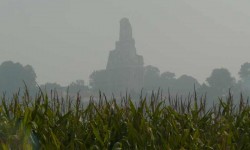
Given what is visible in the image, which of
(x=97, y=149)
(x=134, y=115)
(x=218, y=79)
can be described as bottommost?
(x=97, y=149)

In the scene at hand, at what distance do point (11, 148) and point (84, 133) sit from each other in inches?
57.8

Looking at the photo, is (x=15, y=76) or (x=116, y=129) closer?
(x=116, y=129)

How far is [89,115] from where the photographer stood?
709cm

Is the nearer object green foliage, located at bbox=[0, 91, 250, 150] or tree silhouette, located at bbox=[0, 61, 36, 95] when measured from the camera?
green foliage, located at bbox=[0, 91, 250, 150]

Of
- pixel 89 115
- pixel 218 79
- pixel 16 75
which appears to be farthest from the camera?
pixel 16 75

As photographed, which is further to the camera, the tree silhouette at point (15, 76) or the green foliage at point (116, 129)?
the tree silhouette at point (15, 76)

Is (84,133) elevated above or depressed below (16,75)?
below

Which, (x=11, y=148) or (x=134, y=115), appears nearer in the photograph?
(x=11, y=148)

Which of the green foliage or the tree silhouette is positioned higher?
the tree silhouette

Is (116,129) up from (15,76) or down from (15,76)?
down

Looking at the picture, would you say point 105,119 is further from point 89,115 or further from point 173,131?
point 173,131

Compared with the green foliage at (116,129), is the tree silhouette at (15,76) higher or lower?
higher

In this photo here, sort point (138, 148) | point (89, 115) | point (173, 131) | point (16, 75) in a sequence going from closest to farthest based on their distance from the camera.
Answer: point (138, 148)
point (173, 131)
point (89, 115)
point (16, 75)

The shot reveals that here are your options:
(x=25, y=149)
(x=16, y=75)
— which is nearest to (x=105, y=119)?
(x=25, y=149)
